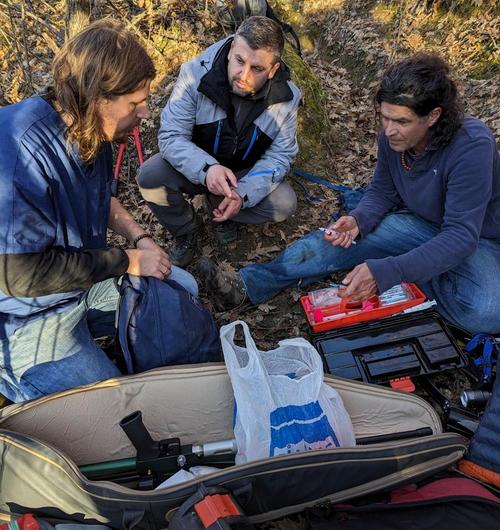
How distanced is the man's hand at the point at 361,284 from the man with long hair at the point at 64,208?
1.16m

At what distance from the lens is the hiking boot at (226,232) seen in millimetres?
4238

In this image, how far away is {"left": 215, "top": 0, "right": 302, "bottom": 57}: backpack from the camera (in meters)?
5.52

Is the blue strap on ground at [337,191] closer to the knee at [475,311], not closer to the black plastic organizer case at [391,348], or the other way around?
the knee at [475,311]

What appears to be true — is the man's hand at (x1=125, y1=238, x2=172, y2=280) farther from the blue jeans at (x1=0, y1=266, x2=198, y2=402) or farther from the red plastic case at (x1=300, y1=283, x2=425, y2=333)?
the red plastic case at (x1=300, y1=283, x2=425, y2=333)

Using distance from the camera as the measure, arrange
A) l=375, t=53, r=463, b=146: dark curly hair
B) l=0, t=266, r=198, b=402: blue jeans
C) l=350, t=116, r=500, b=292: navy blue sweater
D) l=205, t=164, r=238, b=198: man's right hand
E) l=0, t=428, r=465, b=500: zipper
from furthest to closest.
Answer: l=205, t=164, r=238, b=198: man's right hand
l=350, t=116, r=500, b=292: navy blue sweater
l=375, t=53, r=463, b=146: dark curly hair
l=0, t=266, r=198, b=402: blue jeans
l=0, t=428, r=465, b=500: zipper

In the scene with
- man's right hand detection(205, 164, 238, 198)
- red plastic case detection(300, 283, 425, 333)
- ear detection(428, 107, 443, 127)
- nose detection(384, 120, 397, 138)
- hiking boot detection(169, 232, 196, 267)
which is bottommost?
red plastic case detection(300, 283, 425, 333)

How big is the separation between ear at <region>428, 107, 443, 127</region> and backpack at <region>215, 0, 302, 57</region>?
3.20 meters

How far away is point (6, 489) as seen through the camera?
1988mm

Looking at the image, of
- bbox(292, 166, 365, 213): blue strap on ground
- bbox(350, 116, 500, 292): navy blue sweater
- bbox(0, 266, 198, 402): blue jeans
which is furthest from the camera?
bbox(292, 166, 365, 213): blue strap on ground

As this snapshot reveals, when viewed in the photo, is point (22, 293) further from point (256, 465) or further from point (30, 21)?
point (30, 21)

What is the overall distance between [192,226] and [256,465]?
2.45m

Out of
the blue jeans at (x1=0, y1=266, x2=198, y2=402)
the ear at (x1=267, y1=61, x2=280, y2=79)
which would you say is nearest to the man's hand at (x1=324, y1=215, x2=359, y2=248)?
the ear at (x1=267, y1=61, x2=280, y2=79)

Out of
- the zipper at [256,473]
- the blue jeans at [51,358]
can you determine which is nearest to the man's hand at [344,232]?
the zipper at [256,473]

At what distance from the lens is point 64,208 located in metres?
2.38
